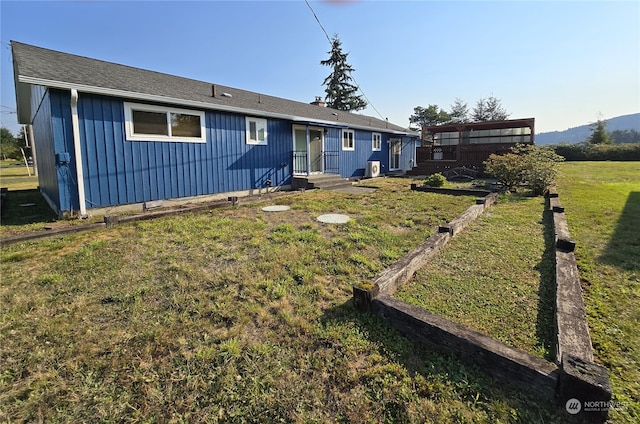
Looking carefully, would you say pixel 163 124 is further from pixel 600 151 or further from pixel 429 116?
pixel 429 116

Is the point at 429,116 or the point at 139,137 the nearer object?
the point at 139,137

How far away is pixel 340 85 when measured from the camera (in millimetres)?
35125

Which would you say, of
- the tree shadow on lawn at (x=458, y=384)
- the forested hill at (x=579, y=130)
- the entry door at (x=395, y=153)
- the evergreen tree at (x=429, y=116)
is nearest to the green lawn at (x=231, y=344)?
the tree shadow on lawn at (x=458, y=384)

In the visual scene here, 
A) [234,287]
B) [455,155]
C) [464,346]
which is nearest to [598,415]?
[464,346]

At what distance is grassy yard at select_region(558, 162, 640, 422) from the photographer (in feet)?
5.50

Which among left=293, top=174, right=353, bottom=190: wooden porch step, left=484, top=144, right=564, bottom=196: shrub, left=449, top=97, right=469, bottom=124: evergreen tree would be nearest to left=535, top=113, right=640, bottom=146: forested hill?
left=449, top=97, right=469, bottom=124: evergreen tree

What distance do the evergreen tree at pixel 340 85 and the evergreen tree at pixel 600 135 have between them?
2586 centimetres

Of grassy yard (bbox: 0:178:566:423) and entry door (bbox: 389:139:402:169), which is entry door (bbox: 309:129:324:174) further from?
grassy yard (bbox: 0:178:566:423)

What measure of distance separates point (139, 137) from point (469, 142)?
54.1 ft

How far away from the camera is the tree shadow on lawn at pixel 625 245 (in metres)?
3.28

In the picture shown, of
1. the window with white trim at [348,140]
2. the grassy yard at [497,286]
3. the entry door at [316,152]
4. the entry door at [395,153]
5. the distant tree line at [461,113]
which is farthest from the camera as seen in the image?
the distant tree line at [461,113]

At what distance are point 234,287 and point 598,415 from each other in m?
2.70

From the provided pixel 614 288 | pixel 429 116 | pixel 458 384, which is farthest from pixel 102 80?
pixel 429 116

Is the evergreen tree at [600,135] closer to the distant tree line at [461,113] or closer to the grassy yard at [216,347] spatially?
the distant tree line at [461,113]
